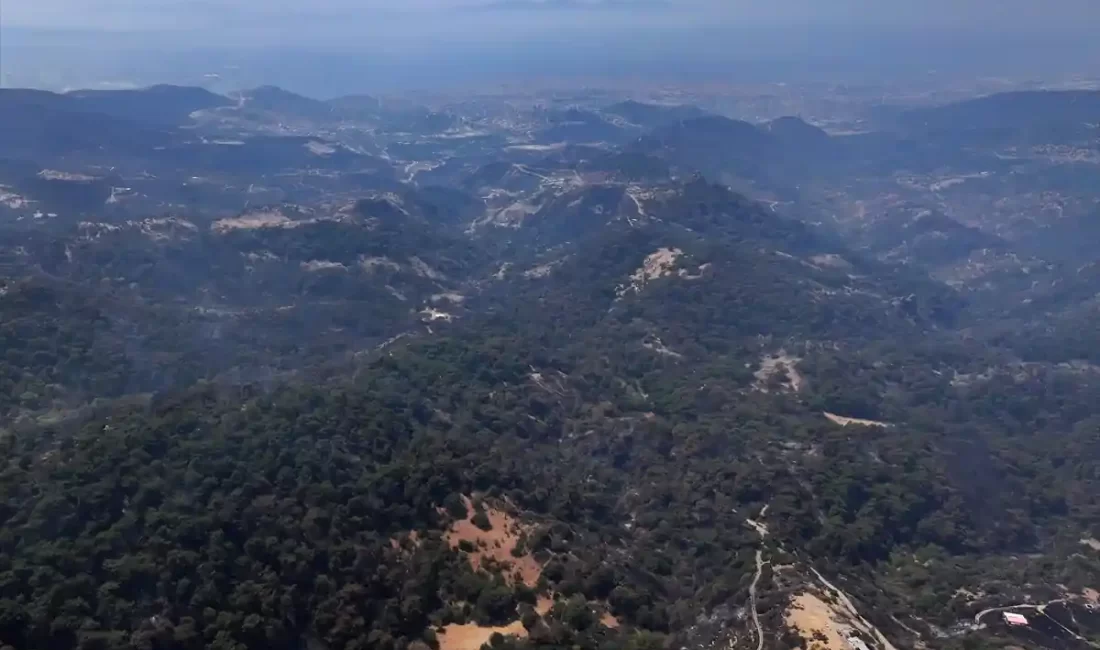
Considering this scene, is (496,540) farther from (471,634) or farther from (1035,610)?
(1035,610)

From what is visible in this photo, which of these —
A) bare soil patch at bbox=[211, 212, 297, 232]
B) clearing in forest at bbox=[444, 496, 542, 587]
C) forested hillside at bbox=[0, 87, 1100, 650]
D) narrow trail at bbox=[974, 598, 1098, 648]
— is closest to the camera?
forested hillside at bbox=[0, 87, 1100, 650]

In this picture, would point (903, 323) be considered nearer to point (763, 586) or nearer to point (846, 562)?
point (846, 562)

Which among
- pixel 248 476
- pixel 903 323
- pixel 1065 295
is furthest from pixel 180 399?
pixel 1065 295

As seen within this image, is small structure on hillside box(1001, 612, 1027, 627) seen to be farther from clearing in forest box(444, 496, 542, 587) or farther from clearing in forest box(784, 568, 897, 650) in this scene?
clearing in forest box(444, 496, 542, 587)

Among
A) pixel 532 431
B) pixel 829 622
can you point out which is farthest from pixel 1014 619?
pixel 532 431

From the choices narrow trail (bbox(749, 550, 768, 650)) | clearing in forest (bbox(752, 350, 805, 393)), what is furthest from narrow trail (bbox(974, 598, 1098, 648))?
clearing in forest (bbox(752, 350, 805, 393))

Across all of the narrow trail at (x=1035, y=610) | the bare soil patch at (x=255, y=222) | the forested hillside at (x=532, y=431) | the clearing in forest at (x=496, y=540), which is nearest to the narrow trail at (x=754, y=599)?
the forested hillside at (x=532, y=431)

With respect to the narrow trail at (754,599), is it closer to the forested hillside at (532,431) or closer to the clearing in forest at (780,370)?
the forested hillside at (532,431)
